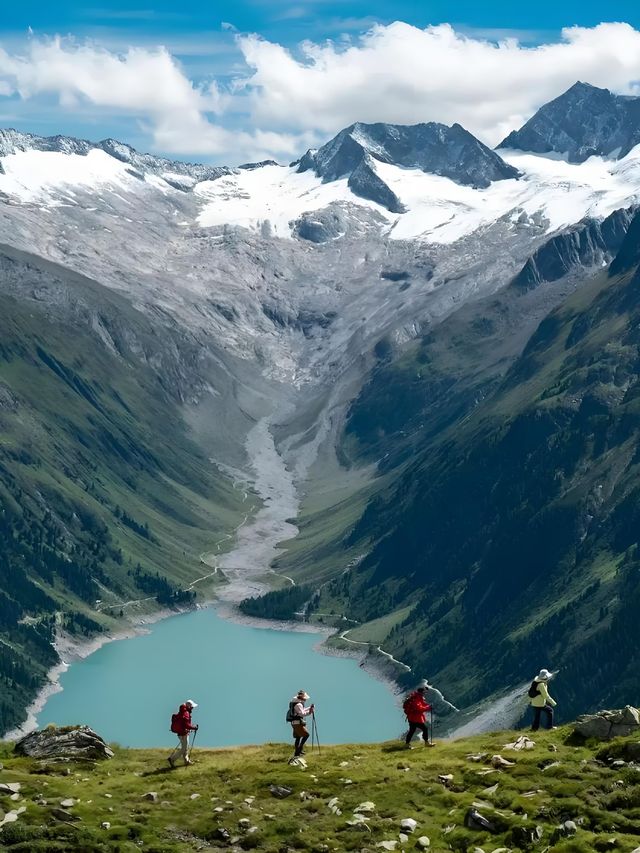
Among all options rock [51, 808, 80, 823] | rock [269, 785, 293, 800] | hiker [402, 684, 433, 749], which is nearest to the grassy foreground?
rock [51, 808, 80, 823]

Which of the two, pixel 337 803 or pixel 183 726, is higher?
pixel 183 726

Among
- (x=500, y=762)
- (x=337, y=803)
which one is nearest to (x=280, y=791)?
(x=337, y=803)

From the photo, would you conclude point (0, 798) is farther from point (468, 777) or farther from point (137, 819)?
point (468, 777)

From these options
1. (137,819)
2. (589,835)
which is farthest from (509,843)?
(137,819)

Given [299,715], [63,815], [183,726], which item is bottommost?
[63,815]

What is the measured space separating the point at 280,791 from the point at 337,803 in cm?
324

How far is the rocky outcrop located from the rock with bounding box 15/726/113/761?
24.1 meters

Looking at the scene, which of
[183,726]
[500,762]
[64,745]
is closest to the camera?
[500,762]

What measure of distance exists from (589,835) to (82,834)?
64.6ft

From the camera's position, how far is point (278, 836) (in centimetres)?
5025

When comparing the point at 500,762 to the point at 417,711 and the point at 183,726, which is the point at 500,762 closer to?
the point at 417,711

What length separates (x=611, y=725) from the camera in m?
57.3

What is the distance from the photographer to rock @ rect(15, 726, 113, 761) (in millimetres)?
62812

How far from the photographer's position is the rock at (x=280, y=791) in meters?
55.0
